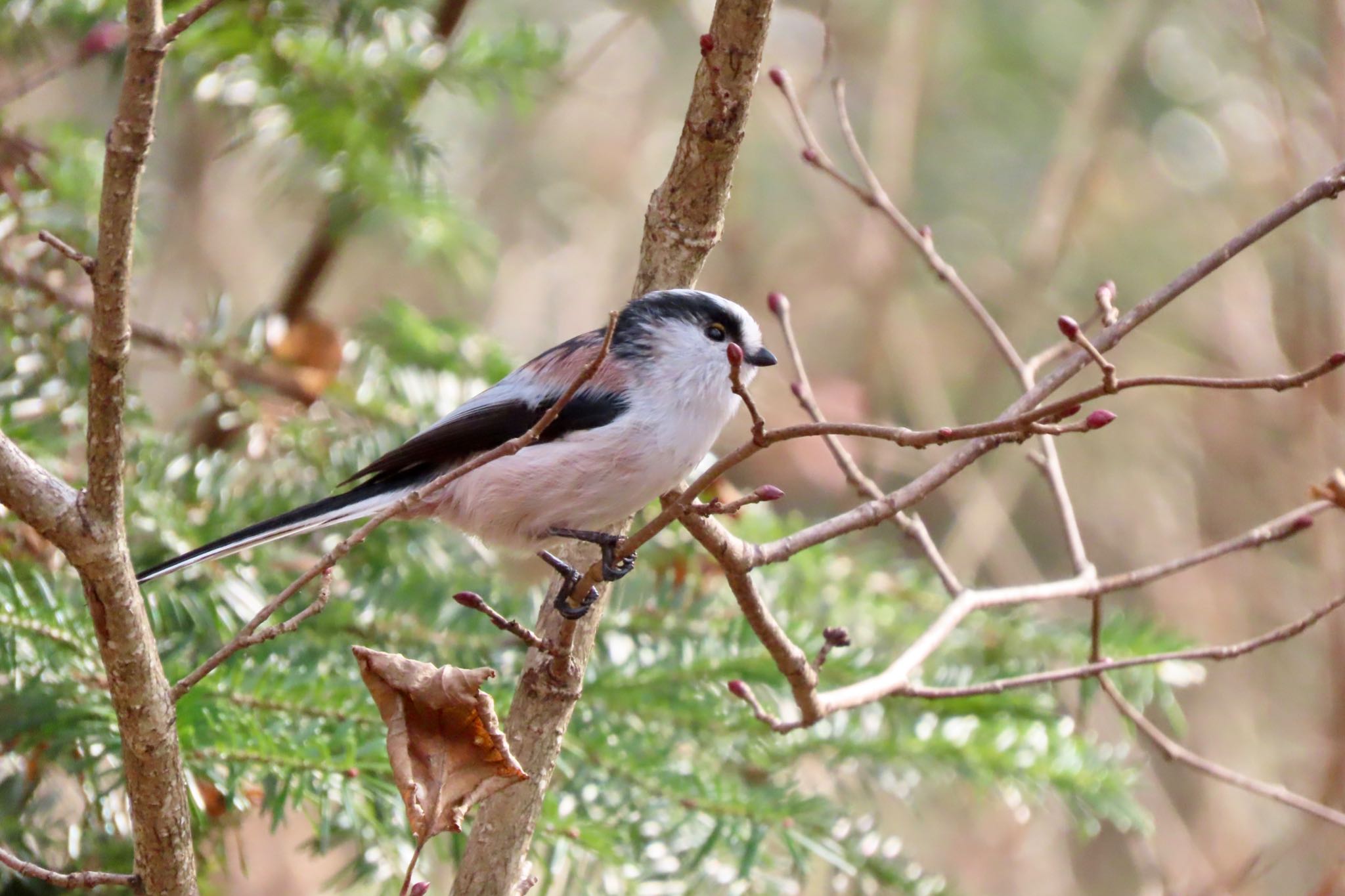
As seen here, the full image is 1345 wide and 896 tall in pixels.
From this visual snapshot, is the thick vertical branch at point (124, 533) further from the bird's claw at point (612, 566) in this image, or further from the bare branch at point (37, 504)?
the bird's claw at point (612, 566)

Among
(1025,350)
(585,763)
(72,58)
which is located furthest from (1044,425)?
(1025,350)

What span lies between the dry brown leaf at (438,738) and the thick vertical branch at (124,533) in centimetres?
21

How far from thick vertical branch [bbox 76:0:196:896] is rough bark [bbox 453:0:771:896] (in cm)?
35

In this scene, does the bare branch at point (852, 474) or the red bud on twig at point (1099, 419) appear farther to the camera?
the bare branch at point (852, 474)

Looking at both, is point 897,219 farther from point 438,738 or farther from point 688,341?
point 438,738

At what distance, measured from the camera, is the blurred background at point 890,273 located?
6.75ft

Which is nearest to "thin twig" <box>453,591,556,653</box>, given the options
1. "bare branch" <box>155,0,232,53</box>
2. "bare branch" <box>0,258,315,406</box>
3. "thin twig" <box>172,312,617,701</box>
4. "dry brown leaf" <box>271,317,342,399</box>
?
"thin twig" <box>172,312,617,701</box>

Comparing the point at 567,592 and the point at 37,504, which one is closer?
the point at 37,504

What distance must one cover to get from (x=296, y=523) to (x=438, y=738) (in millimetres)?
760

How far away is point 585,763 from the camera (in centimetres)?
173

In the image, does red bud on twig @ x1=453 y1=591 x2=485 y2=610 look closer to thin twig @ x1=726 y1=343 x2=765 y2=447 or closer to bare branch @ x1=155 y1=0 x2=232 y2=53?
thin twig @ x1=726 y1=343 x2=765 y2=447

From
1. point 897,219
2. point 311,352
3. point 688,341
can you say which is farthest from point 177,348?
point 897,219

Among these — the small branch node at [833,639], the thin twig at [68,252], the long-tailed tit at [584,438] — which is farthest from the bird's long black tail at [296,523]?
the small branch node at [833,639]

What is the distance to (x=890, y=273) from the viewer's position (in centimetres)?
377
